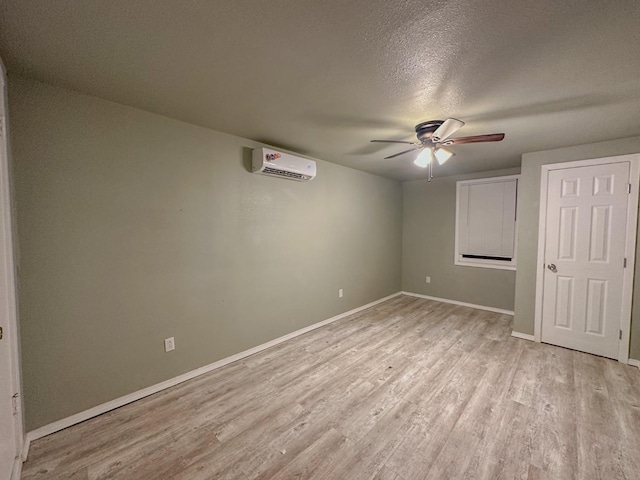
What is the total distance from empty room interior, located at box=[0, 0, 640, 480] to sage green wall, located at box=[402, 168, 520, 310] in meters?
1.01

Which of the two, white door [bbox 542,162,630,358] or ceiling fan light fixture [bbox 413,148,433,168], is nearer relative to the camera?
ceiling fan light fixture [bbox 413,148,433,168]

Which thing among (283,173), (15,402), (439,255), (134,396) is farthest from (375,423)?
(439,255)

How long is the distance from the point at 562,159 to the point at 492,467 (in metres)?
3.29

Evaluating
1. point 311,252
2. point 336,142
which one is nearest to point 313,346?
point 311,252

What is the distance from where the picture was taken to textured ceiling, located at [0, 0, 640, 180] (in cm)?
115

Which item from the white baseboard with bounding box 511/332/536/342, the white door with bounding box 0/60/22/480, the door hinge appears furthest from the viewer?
the white baseboard with bounding box 511/332/536/342

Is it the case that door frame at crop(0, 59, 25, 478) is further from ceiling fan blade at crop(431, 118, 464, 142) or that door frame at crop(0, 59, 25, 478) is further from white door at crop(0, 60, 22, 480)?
ceiling fan blade at crop(431, 118, 464, 142)

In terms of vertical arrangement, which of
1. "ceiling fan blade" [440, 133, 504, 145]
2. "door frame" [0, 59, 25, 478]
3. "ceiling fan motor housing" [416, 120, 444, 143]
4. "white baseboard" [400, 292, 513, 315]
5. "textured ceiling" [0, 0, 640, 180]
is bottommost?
"white baseboard" [400, 292, 513, 315]

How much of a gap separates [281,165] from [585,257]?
3571 mm

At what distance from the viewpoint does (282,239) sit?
3211mm

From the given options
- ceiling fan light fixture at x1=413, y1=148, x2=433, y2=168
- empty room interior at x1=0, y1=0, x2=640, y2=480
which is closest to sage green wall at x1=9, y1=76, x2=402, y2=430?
empty room interior at x1=0, y1=0, x2=640, y2=480

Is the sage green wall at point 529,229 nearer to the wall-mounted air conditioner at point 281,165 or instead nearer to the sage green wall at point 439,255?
the sage green wall at point 439,255

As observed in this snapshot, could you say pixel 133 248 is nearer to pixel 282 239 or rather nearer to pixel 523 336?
pixel 282 239

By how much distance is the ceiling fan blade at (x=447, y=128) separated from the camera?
6.28 ft
